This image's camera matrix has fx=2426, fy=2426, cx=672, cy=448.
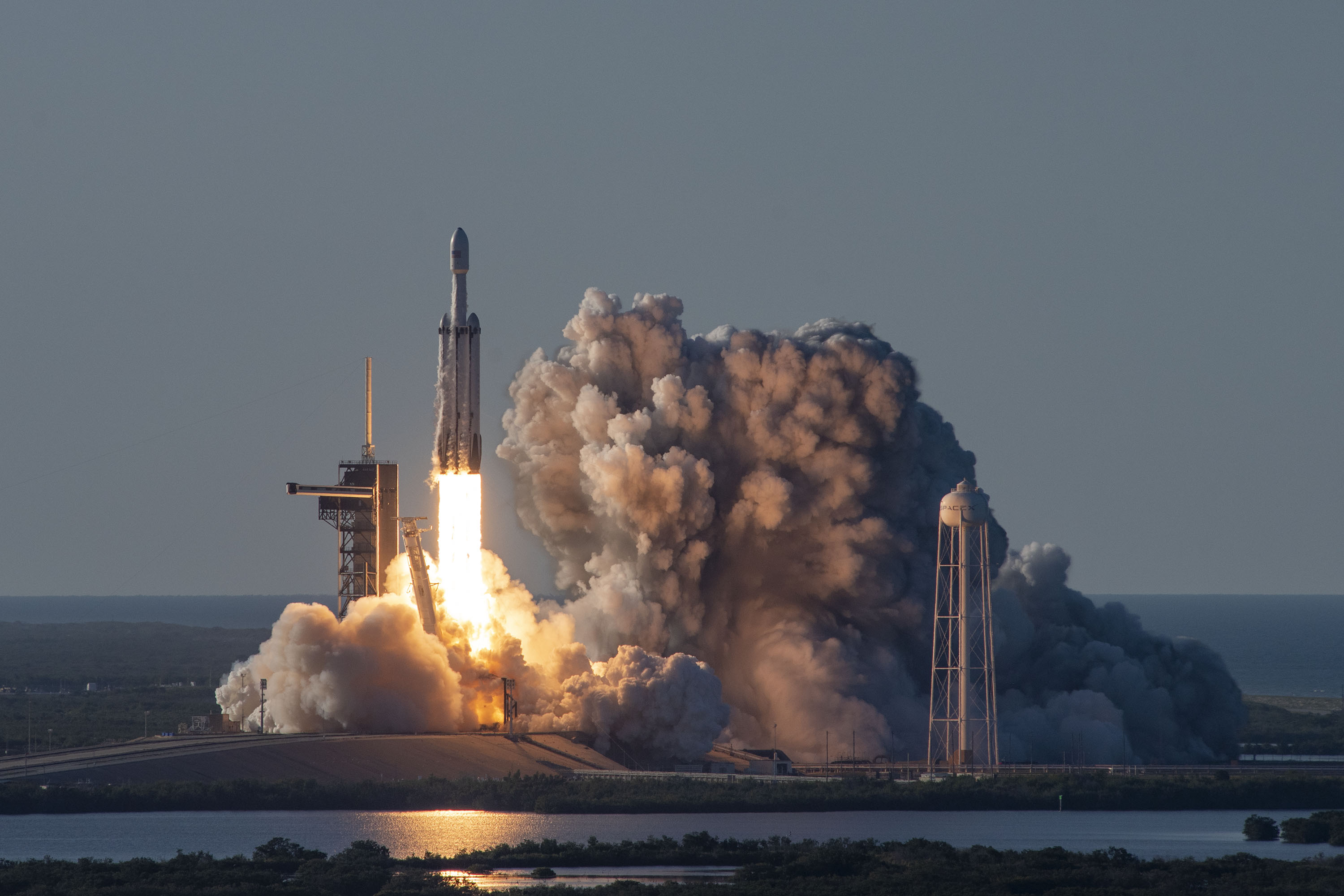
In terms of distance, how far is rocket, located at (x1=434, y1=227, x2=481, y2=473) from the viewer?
92812 mm

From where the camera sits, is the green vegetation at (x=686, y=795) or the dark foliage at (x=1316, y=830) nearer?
the dark foliage at (x=1316, y=830)

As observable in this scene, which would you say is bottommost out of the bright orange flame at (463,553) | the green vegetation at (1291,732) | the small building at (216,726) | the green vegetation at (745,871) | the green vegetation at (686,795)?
the green vegetation at (745,871)

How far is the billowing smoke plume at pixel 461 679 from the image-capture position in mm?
91812

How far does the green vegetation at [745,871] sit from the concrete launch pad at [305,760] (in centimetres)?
1460

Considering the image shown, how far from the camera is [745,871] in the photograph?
68.7 metres

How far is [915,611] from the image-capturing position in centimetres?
10088

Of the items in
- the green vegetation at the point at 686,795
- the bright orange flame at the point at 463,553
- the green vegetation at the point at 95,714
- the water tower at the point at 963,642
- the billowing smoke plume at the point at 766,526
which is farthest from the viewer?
the green vegetation at the point at 95,714

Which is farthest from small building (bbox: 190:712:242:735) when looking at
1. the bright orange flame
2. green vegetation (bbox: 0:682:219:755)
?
the bright orange flame

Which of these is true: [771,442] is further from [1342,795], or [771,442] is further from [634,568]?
[1342,795]

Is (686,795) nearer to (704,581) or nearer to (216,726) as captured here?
(704,581)

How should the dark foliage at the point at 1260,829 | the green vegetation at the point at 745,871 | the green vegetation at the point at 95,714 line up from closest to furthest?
the green vegetation at the point at 745,871, the dark foliage at the point at 1260,829, the green vegetation at the point at 95,714

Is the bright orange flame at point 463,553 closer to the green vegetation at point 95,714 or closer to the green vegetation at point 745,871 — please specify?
the green vegetation at point 95,714

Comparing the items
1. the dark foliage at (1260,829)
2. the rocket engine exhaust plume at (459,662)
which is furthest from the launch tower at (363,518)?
the dark foliage at (1260,829)

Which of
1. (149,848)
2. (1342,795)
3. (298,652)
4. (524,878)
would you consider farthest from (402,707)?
(1342,795)
